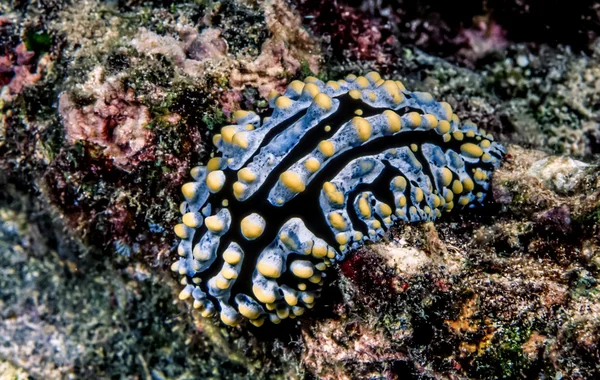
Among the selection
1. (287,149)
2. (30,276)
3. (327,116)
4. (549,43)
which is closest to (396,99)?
(327,116)

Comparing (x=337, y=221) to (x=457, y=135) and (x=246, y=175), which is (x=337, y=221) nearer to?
(x=246, y=175)

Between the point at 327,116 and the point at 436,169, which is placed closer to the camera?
the point at 327,116

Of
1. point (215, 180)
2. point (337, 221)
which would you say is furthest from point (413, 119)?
point (215, 180)

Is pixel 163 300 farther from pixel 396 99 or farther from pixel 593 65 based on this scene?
pixel 593 65

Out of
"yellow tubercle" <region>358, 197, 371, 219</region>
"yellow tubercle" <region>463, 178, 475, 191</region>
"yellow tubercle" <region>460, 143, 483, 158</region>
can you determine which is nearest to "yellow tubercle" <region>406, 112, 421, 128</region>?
"yellow tubercle" <region>460, 143, 483, 158</region>

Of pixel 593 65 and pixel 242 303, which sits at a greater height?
pixel 593 65

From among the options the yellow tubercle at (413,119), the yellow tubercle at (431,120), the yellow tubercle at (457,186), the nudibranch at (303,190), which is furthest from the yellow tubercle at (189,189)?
the yellow tubercle at (457,186)
